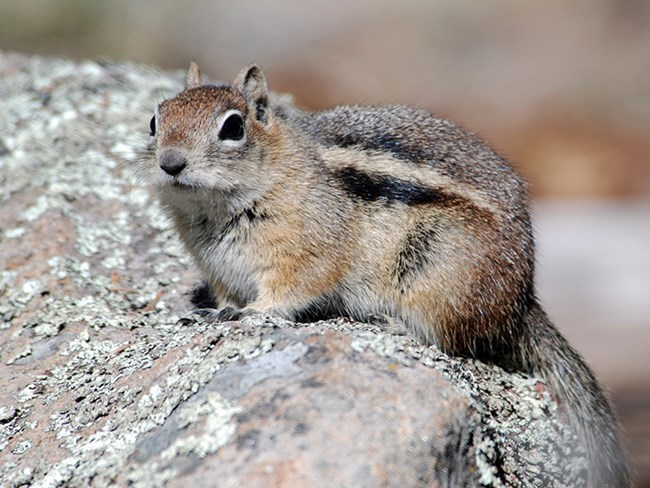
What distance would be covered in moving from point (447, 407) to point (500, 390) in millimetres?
1155

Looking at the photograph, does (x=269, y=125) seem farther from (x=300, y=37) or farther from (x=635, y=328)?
(x=300, y=37)

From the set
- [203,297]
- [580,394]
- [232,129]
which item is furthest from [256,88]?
[580,394]

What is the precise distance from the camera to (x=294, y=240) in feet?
16.1

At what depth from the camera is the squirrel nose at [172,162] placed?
4637mm

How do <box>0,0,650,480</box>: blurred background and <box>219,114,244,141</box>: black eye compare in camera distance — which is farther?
<box>0,0,650,480</box>: blurred background

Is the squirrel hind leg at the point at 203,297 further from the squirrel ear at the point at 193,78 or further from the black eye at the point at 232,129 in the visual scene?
the squirrel ear at the point at 193,78

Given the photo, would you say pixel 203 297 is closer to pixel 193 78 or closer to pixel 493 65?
pixel 193 78

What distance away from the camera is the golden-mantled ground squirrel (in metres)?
4.80

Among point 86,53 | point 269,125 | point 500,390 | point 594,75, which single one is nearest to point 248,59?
point 86,53

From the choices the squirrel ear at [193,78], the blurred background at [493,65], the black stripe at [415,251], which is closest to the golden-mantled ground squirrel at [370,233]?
the black stripe at [415,251]

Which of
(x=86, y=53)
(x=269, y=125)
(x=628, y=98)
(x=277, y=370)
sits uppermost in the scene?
(x=628, y=98)

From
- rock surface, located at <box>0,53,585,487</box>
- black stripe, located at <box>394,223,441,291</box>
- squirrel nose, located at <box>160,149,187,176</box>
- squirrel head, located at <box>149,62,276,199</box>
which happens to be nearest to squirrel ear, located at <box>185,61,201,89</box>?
squirrel head, located at <box>149,62,276,199</box>

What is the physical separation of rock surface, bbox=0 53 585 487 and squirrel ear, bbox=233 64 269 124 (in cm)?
70

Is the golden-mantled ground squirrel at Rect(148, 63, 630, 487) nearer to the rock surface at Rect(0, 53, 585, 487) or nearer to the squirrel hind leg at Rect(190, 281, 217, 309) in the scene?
the squirrel hind leg at Rect(190, 281, 217, 309)
